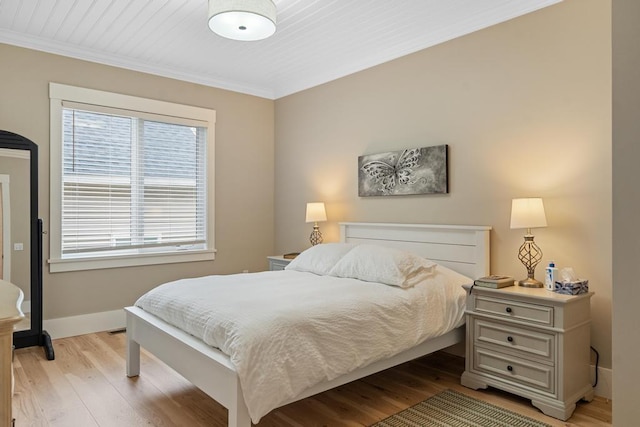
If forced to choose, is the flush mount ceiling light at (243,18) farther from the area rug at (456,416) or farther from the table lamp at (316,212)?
the area rug at (456,416)

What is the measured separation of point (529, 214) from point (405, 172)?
124cm

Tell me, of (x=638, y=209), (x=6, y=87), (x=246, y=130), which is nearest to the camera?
(x=638, y=209)

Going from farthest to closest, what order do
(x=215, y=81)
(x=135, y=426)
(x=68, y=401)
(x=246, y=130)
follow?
(x=246, y=130) → (x=215, y=81) → (x=68, y=401) → (x=135, y=426)

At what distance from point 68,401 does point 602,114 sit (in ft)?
12.4

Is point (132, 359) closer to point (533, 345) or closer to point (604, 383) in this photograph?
point (533, 345)

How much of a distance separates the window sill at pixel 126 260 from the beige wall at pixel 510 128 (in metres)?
1.66

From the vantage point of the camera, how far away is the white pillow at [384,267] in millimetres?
2975

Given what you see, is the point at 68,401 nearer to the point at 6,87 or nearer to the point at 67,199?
the point at 67,199

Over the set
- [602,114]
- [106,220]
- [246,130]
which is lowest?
[106,220]

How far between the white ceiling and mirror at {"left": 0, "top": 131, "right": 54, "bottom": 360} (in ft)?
3.19

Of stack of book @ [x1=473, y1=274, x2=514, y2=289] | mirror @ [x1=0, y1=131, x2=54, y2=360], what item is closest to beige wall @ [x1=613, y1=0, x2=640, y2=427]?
stack of book @ [x1=473, y1=274, x2=514, y2=289]

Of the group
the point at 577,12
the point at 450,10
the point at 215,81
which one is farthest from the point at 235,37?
the point at 577,12

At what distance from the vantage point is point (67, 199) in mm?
3928

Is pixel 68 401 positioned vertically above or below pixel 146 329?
below
